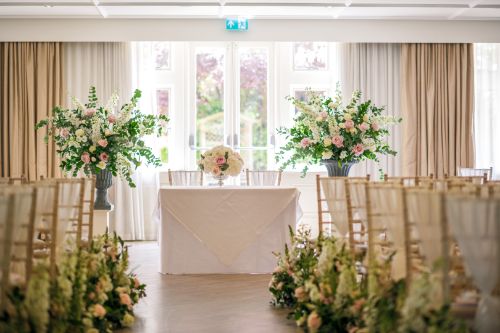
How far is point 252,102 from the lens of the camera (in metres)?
10.7

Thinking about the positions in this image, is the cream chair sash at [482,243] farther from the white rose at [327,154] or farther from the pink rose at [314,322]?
the white rose at [327,154]

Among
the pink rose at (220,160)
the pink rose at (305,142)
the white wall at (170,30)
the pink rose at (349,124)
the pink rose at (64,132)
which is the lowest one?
the pink rose at (220,160)

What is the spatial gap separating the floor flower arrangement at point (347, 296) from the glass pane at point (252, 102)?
15.4 ft

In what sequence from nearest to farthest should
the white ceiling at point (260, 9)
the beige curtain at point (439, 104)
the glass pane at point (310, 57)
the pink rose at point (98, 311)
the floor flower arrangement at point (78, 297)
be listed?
1. the floor flower arrangement at point (78, 297)
2. the pink rose at point (98, 311)
3. the white ceiling at point (260, 9)
4. the beige curtain at point (439, 104)
5. the glass pane at point (310, 57)

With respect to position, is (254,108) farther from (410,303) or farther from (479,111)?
(410,303)

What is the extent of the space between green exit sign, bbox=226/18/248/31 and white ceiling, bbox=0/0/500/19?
10cm

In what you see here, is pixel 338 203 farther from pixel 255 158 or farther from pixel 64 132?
pixel 255 158

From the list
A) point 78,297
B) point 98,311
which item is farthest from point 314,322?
point 78,297

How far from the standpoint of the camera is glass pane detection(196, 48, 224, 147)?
420 inches

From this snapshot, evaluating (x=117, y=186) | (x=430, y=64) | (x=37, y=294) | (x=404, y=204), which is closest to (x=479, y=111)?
(x=430, y=64)

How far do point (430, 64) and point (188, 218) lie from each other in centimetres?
481

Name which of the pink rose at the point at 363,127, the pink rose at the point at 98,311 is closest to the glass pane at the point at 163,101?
the pink rose at the point at 363,127

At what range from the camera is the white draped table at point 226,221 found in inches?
285

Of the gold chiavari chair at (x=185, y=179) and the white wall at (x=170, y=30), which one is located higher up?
the white wall at (x=170, y=30)
